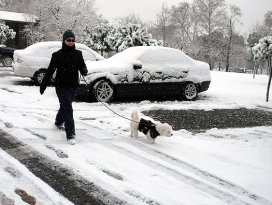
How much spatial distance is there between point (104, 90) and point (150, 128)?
4.28 metres

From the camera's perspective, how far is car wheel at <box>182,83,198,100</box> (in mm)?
11489

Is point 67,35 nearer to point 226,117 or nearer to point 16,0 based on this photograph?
point 226,117

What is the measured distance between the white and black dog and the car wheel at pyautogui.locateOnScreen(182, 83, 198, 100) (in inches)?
207

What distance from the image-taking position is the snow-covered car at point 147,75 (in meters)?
10.3

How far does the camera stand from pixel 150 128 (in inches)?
244

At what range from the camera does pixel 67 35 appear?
5840 mm

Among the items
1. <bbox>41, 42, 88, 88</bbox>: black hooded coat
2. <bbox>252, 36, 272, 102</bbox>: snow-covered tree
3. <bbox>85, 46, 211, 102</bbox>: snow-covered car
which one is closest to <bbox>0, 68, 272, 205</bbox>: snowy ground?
<bbox>41, 42, 88, 88</bbox>: black hooded coat

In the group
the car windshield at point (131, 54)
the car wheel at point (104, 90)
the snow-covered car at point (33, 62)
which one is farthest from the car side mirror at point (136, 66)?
the snow-covered car at point (33, 62)

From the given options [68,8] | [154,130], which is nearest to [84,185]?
[154,130]

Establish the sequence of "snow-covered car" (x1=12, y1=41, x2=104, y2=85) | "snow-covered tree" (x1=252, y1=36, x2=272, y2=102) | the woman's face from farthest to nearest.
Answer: "snow-covered car" (x1=12, y1=41, x2=104, y2=85) → "snow-covered tree" (x1=252, y1=36, x2=272, y2=102) → the woman's face

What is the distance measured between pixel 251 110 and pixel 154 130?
205 inches

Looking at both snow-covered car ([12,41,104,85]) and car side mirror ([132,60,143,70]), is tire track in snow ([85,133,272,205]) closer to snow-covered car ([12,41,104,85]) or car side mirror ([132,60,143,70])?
car side mirror ([132,60,143,70])

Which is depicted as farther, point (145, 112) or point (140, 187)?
point (145, 112)

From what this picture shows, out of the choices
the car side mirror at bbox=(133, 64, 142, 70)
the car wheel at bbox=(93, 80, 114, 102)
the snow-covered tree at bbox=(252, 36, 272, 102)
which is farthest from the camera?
the snow-covered tree at bbox=(252, 36, 272, 102)
